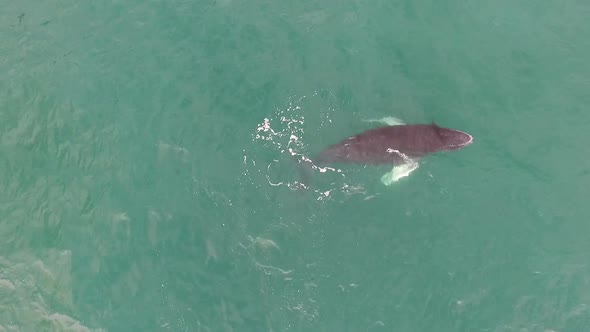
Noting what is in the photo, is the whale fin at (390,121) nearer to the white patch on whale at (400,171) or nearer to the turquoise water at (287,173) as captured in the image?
the turquoise water at (287,173)

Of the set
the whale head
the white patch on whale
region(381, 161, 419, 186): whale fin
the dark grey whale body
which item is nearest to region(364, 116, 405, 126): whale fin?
the dark grey whale body

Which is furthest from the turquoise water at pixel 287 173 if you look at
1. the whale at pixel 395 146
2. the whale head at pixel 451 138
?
the whale at pixel 395 146

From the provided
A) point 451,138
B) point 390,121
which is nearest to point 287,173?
point 390,121

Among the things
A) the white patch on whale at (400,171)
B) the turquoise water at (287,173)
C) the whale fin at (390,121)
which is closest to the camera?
the turquoise water at (287,173)

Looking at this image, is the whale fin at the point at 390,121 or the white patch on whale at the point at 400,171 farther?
the whale fin at the point at 390,121

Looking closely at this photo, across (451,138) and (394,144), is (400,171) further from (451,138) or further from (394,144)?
(451,138)

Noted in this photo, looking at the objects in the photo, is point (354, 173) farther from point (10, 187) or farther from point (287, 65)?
point (10, 187)

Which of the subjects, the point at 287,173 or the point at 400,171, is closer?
the point at 400,171

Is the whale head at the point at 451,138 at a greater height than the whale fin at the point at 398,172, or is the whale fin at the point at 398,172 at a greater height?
the whale head at the point at 451,138
